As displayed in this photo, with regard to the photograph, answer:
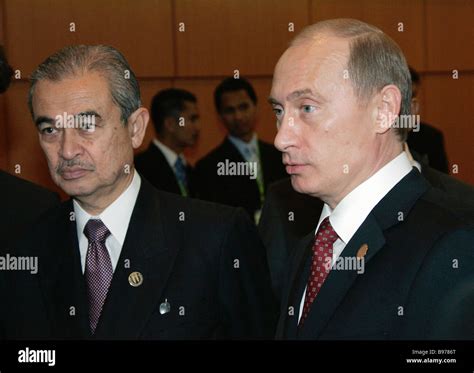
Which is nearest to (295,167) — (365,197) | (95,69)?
(365,197)

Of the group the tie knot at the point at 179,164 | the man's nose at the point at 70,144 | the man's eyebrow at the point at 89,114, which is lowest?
the tie knot at the point at 179,164

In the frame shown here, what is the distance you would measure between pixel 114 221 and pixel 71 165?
143mm

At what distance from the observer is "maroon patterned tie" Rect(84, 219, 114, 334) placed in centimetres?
167

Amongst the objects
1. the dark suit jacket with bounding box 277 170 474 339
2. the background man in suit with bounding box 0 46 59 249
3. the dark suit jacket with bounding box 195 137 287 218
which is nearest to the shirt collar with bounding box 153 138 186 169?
the dark suit jacket with bounding box 195 137 287 218

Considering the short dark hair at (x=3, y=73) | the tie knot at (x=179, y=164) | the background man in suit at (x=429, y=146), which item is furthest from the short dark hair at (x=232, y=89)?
the short dark hair at (x=3, y=73)

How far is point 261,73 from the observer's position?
4305mm

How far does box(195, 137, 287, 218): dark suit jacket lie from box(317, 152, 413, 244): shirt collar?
1914mm

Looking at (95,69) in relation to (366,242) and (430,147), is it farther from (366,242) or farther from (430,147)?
(430,147)

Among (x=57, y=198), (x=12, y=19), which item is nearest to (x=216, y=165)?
(x=12, y=19)

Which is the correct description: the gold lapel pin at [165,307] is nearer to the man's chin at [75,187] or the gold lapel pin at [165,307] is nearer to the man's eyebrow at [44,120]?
the man's chin at [75,187]

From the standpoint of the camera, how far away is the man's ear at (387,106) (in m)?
1.37

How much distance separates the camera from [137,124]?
179 centimetres

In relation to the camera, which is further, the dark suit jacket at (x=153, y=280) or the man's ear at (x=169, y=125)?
the man's ear at (x=169, y=125)

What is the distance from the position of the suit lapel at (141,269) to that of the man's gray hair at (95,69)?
0.18 m
